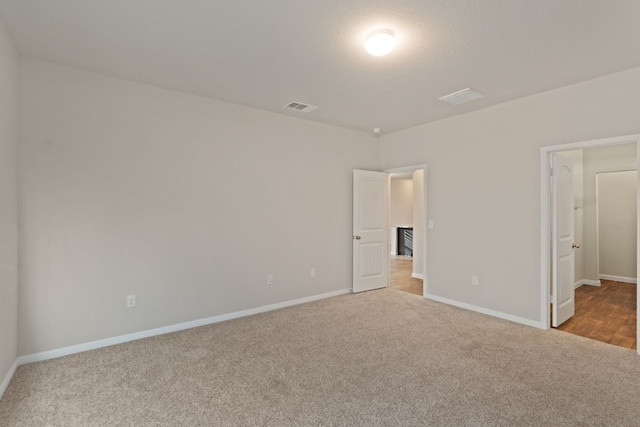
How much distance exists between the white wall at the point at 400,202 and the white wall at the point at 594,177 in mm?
4481

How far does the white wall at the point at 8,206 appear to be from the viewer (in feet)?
7.56

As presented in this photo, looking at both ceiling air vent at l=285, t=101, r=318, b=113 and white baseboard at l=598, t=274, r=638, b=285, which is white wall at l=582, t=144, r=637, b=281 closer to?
white baseboard at l=598, t=274, r=638, b=285

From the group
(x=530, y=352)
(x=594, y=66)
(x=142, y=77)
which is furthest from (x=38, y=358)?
(x=594, y=66)

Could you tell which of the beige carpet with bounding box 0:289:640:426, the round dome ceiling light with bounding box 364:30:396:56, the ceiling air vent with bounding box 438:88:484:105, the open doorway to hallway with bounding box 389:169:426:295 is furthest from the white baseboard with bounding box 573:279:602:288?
the round dome ceiling light with bounding box 364:30:396:56

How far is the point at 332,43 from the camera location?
8.28 feet

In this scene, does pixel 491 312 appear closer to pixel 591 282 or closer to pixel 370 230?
pixel 370 230

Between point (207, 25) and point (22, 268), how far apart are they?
2581mm

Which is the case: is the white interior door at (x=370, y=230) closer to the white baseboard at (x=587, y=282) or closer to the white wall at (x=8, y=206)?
the white baseboard at (x=587, y=282)

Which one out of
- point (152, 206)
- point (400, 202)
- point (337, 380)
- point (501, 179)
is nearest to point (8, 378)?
point (152, 206)

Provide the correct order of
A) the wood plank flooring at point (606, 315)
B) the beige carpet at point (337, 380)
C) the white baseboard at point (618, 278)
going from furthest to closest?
the white baseboard at point (618, 278) → the wood plank flooring at point (606, 315) → the beige carpet at point (337, 380)

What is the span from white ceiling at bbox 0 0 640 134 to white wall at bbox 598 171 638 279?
4.03 meters

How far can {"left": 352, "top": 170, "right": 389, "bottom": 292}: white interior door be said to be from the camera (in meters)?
5.14

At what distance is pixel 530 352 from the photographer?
2971mm

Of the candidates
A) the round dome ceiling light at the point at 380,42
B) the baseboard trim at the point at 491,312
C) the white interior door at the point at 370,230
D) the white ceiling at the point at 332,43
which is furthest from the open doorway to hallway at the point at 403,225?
the round dome ceiling light at the point at 380,42
